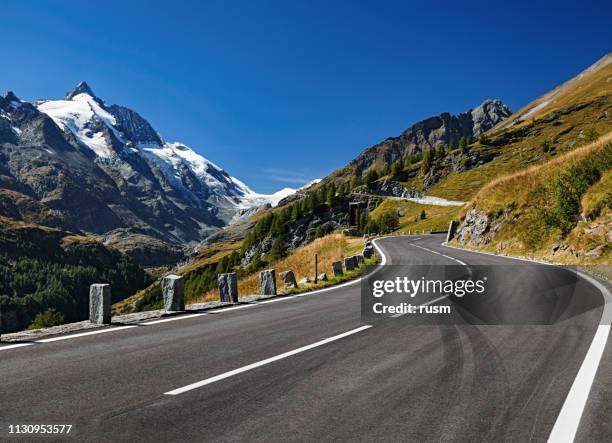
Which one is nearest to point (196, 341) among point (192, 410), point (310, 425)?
point (192, 410)

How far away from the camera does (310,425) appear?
4.31 m

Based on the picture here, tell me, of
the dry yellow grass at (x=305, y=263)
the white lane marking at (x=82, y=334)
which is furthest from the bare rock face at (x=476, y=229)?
the white lane marking at (x=82, y=334)

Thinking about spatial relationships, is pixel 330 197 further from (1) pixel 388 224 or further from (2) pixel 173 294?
(2) pixel 173 294

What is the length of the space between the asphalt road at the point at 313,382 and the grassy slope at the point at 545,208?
617 inches

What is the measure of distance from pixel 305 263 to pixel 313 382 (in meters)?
30.5

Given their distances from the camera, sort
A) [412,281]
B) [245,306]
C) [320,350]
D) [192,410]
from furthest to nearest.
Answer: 1. [412,281]
2. [245,306]
3. [320,350]
4. [192,410]

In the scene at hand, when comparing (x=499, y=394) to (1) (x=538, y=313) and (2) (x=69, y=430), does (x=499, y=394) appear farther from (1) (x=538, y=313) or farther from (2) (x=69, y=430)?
(1) (x=538, y=313)

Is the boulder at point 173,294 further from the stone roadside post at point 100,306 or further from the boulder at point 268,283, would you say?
the boulder at point 268,283

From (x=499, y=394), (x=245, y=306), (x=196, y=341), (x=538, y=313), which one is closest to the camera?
(x=499, y=394)

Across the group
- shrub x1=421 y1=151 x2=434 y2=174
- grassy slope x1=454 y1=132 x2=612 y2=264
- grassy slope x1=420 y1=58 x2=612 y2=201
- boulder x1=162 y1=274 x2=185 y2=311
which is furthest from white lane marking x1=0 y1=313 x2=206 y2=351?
shrub x1=421 y1=151 x2=434 y2=174

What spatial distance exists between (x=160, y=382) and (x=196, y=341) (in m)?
2.57

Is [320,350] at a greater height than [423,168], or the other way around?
[423,168]

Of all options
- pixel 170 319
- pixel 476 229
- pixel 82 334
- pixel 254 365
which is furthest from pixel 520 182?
pixel 254 365

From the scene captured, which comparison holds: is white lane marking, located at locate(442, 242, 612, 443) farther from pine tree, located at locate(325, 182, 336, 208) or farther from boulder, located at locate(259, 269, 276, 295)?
pine tree, located at locate(325, 182, 336, 208)
